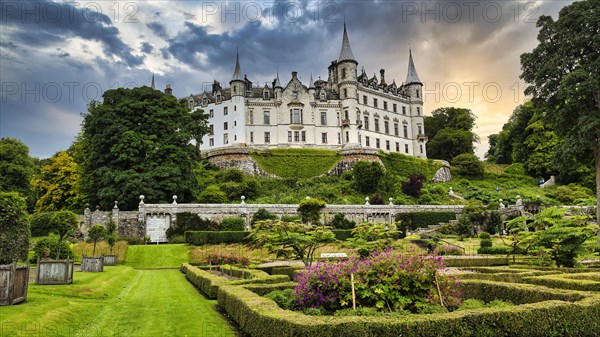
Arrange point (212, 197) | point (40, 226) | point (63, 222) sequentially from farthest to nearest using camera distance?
point (212, 197) → point (40, 226) → point (63, 222)

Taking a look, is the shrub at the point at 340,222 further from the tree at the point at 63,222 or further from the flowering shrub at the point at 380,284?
the flowering shrub at the point at 380,284

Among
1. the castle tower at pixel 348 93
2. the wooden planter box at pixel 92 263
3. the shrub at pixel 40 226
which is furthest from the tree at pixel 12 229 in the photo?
the castle tower at pixel 348 93

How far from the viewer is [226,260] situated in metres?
24.3

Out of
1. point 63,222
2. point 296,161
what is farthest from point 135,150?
point 296,161

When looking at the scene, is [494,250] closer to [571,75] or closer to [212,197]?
[571,75]

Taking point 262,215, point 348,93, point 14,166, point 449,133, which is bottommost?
point 262,215

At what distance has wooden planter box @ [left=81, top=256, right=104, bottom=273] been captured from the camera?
20.4 meters

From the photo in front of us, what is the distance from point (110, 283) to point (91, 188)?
2564 cm

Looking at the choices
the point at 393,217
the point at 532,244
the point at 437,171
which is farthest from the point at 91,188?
the point at 437,171

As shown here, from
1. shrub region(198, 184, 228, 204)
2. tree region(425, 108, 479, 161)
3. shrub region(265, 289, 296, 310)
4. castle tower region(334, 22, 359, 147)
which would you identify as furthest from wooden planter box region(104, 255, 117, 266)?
tree region(425, 108, 479, 161)

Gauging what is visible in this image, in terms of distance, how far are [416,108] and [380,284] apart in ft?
237

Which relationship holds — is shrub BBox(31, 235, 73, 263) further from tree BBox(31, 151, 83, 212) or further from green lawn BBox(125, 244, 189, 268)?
tree BBox(31, 151, 83, 212)

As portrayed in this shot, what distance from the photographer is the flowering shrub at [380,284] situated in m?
9.80

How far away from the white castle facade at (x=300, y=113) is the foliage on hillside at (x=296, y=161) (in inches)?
124
